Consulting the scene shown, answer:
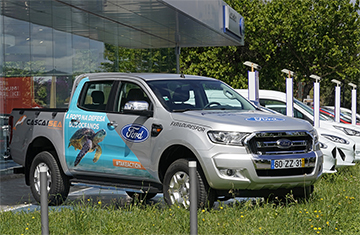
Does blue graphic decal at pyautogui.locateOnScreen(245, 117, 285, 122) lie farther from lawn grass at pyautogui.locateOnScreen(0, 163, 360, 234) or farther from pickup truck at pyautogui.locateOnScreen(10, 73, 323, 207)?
lawn grass at pyautogui.locateOnScreen(0, 163, 360, 234)

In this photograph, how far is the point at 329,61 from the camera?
1362 inches

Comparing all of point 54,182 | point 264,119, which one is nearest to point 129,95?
point 54,182

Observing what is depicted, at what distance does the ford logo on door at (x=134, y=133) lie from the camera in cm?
734

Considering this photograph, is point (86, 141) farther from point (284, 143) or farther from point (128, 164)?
point (284, 143)

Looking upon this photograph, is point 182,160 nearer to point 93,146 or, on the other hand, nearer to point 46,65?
point 93,146

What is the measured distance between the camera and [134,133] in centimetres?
745

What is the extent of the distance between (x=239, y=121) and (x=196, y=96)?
1424mm

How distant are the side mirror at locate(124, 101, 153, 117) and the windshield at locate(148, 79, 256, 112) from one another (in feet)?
0.77

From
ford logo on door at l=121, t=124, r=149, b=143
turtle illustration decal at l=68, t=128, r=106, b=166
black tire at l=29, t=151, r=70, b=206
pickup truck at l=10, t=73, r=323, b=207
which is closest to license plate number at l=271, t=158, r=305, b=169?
pickup truck at l=10, t=73, r=323, b=207

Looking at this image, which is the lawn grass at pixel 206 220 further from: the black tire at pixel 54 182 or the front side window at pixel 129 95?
the front side window at pixel 129 95

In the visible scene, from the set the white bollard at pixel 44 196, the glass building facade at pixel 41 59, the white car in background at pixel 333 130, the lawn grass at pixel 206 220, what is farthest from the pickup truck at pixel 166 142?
the glass building facade at pixel 41 59

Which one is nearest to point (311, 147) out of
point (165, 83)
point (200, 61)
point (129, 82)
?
point (165, 83)

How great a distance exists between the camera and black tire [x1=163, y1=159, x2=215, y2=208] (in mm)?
6621

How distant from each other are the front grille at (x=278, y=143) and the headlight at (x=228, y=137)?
8 centimetres
